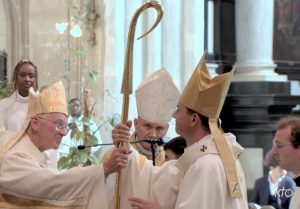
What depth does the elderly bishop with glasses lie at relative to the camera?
144 inches

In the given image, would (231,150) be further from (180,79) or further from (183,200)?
(180,79)

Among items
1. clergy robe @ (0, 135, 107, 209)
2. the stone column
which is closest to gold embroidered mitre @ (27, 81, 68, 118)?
clergy robe @ (0, 135, 107, 209)

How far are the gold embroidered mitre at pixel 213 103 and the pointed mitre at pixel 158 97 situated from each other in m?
0.59

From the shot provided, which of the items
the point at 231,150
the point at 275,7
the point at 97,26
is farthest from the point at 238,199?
the point at 275,7

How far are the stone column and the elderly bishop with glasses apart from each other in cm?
754

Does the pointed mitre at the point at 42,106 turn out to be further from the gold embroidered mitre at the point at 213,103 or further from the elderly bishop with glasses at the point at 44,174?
the gold embroidered mitre at the point at 213,103

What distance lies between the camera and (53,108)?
12.6 feet

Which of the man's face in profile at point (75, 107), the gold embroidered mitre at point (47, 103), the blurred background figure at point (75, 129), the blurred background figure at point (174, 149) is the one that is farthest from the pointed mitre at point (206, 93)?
the man's face in profile at point (75, 107)

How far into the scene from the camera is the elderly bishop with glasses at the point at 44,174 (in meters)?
3.65

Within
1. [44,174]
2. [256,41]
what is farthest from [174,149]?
[256,41]

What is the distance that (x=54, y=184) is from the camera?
12.0 ft

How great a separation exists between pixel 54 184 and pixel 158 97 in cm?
75

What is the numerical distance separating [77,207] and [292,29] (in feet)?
29.2

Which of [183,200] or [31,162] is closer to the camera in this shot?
[183,200]
